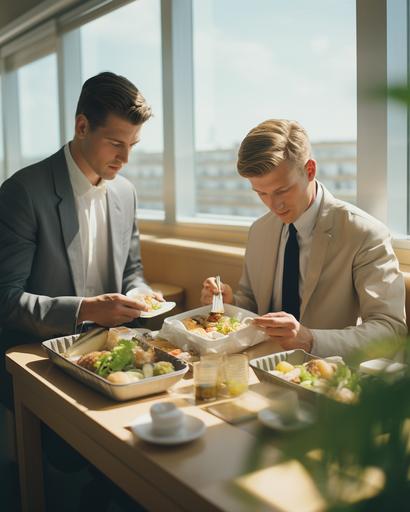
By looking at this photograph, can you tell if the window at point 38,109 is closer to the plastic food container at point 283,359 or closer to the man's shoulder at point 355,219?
the man's shoulder at point 355,219

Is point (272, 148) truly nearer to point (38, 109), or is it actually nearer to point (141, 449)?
point (141, 449)


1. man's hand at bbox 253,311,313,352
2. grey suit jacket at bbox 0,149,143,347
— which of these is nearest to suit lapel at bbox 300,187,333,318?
man's hand at bbox 253,311,313,352

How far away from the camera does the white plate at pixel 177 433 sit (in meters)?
1.17

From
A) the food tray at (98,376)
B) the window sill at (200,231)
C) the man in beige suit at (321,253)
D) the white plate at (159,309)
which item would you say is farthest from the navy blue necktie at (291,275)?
the window sill at (200,231)

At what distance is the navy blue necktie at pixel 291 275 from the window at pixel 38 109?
3.66m

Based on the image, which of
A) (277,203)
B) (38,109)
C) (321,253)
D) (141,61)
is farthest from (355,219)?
(38,109)

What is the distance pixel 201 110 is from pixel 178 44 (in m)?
0.42

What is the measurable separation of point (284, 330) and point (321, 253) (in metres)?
0.41

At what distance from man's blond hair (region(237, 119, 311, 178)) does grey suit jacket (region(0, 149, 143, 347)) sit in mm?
741

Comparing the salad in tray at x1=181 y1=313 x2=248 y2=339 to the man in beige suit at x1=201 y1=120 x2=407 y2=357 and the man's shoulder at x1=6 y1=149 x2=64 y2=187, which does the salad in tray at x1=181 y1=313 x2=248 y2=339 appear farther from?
the man's shoulder at x1=6 y1=149 x2=64 y2=187

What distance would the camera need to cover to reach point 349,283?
6.47 ft

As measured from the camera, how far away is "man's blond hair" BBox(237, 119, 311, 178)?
76.6 inches

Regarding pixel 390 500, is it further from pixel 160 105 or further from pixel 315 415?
pixel 160 105

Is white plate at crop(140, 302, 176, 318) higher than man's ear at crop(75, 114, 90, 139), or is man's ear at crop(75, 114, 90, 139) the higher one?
man's ear at crop(75, 114, 90, 139)
